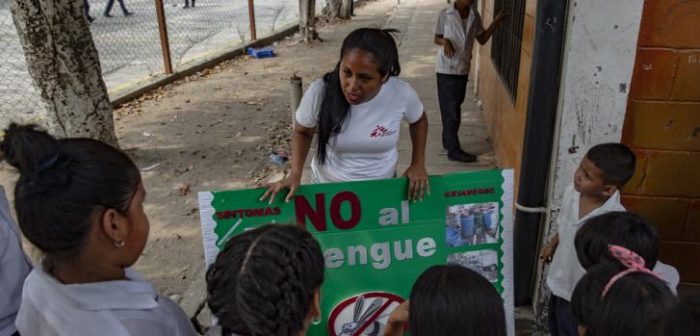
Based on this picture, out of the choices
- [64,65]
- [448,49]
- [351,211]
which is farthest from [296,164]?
[64,65]

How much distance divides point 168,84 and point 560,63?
23.7 feet

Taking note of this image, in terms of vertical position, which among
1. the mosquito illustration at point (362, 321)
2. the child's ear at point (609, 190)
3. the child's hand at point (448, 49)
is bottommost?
the mosquito illustration at point (362, 321)

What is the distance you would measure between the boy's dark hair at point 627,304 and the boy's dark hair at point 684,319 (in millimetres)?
86

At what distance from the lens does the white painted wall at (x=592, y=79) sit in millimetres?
2197

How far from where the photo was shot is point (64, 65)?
445 centimetres

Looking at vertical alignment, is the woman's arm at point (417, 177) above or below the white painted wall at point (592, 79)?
below

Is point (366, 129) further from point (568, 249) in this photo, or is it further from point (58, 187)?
point (58, 187)

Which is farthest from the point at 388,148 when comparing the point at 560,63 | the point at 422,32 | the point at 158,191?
the point at 422,32

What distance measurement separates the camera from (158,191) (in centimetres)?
469

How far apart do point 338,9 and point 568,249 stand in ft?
50.5

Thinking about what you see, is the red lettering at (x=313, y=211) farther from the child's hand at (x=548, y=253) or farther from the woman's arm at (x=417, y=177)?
the child's hand at (x=548, y=253)

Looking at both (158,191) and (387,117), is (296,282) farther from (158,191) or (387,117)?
(158,191)

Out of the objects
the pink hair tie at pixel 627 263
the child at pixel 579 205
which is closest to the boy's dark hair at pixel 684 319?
the pink hair tie at pixel 627 263

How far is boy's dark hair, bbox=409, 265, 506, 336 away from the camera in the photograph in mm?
1392
